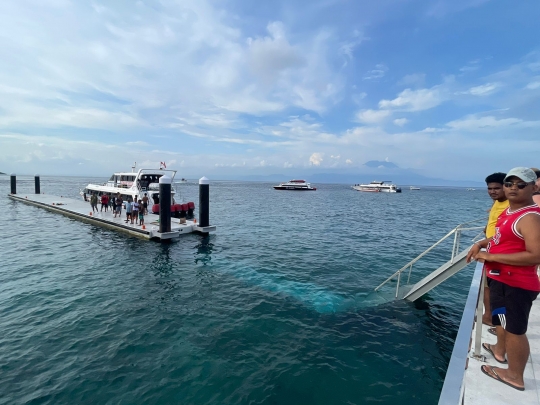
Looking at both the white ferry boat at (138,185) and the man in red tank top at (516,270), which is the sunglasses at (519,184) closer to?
the man in red tank top at (516,270)

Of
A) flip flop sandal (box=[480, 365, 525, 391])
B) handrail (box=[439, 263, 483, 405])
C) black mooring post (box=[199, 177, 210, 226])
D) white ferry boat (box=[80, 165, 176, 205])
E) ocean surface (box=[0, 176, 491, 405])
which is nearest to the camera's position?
handrail (box=[439, 263, 483, 405])

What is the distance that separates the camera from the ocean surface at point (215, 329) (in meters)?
5.96

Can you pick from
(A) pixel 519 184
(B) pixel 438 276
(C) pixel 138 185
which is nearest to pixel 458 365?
(A) pixel 519 184

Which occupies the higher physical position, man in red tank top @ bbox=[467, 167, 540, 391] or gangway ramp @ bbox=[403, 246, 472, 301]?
man in red tank top @ bbox=[467, 167, 540, 391]

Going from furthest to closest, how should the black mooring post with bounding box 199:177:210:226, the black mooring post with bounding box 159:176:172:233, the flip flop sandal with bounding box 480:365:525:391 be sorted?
the black mooring post with bounding box 199:177:210:226
the black mooring post with bounding box 159:176:172:233
the flip flop sandal with bounding box 480:365:525:391

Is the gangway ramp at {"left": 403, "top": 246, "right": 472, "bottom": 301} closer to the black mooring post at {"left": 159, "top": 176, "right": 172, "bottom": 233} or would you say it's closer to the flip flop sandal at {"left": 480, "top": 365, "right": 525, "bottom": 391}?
the flip flop sandal at {"left": 480, "top": 365, "right": 525, "bottom": 391}

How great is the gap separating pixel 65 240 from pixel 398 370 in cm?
1953

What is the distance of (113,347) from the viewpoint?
713 cm

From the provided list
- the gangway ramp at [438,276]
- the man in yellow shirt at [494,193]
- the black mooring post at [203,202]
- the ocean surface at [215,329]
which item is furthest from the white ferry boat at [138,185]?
the man in yellow shirt at [494,193]

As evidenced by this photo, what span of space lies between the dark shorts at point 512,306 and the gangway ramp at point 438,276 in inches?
166

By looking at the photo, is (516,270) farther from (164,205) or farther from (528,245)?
(164,205)

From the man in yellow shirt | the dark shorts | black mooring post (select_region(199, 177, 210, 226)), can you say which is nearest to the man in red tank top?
the dark shorts

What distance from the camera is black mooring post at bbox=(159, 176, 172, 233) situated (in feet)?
59.7

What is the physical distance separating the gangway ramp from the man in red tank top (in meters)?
4.32
